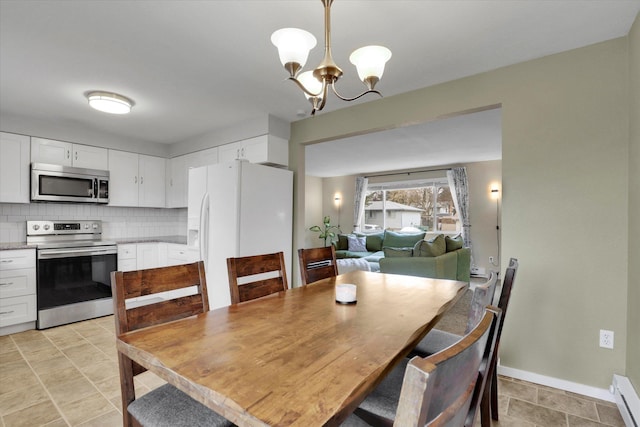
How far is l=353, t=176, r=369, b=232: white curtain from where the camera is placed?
27.0 ft

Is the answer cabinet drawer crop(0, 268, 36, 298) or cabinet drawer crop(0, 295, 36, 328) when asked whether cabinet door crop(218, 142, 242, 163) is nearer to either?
cabinet drawer crop(0, 268, 36, 298)

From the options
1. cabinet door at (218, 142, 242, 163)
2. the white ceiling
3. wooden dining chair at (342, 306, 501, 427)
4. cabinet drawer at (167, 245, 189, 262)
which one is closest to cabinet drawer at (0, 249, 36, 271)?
cabinet drawer at (167, 245, 189, 262)

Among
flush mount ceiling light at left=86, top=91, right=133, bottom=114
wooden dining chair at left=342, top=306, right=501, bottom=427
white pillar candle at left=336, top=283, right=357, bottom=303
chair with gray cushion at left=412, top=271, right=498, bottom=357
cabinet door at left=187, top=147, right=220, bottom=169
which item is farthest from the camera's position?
cabinet door at left=187, top=147, right=220, bottom=169

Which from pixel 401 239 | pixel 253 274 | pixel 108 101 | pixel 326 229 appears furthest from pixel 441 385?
pixel 326 229

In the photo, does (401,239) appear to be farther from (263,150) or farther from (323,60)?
(323,60)

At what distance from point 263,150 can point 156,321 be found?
2.51 metres

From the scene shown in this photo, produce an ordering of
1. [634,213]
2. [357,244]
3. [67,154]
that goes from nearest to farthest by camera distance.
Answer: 1. [634,213]
2. [67,154]
3. [357,244]

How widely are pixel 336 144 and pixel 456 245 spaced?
2491mm

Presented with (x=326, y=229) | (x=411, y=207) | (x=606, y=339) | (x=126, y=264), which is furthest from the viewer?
(x=326, y=229)

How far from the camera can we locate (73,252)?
3.55 m

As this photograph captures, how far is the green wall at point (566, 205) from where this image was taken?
203 centimetres

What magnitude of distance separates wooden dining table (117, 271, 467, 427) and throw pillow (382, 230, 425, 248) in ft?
17.2

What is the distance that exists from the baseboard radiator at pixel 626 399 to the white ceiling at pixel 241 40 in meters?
2.17

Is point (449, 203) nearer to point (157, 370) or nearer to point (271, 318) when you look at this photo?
point (271, 318)
